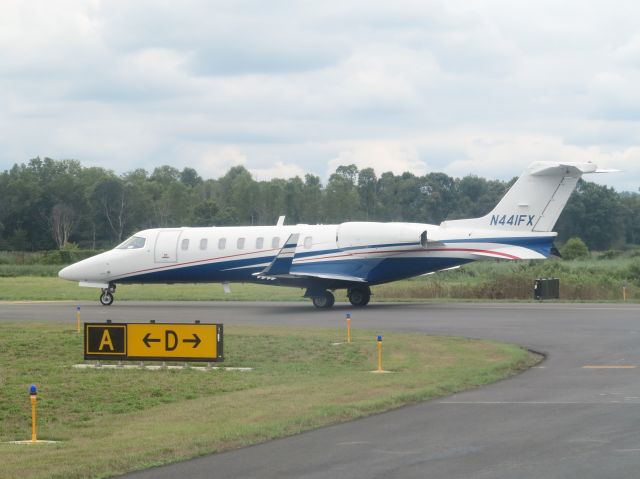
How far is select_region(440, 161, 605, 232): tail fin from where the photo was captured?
36.8 meters

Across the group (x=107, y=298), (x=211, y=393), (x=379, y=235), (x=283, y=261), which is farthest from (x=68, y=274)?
(x=211, y=393)

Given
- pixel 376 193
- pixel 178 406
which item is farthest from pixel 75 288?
pixel 376 193

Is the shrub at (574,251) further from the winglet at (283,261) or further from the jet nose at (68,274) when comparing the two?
the jet nose at (68,274)

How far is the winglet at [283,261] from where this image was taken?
121ft

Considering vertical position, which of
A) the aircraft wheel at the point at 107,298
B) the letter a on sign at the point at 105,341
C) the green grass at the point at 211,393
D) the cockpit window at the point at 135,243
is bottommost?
the green grass at the point at 211,393

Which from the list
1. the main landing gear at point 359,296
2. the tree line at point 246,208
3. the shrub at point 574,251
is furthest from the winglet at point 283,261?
the tree line at point 246,208

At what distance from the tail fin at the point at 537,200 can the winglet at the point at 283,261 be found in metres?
6.73

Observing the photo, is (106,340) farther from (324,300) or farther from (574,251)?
(574,251)

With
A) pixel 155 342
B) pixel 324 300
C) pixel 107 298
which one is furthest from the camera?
pixel 107 298

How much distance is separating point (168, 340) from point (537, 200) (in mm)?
18994

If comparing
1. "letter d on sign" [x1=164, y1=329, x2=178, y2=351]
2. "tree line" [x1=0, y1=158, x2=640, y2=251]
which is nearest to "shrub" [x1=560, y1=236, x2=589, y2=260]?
"tree line" [x1=0, y1=158, x2=640, y2=251]

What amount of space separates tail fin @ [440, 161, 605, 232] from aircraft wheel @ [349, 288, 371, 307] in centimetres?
562

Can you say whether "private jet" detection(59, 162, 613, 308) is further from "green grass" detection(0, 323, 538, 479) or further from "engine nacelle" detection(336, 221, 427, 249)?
"green grass" detection(0, 323, 538, 479)

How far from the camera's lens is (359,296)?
132 ft
